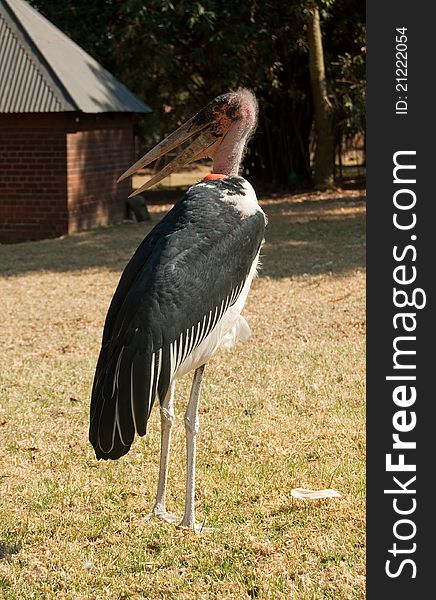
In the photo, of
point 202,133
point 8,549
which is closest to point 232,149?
point 202,133

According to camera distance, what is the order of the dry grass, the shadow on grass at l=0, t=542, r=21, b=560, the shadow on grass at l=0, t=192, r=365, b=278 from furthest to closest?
the shadow on grass at l=0, t=192, r=365, b=278
the shadow on grass at l=0, t=542, r=21, b=560
the dry grass

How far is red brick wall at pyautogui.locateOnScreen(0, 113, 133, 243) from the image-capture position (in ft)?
50.0

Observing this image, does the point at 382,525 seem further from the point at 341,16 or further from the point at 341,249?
the point at 341,16

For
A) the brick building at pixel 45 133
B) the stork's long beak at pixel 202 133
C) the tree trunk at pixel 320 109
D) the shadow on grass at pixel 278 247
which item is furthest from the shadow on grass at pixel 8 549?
the tree trunk at pixel 320 109

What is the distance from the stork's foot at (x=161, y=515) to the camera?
4.30 m

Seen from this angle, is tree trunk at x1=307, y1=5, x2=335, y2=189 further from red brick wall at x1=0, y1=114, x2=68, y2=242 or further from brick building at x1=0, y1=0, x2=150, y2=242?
red brick wall at x1=0, y1=114, x2=68, y2=242

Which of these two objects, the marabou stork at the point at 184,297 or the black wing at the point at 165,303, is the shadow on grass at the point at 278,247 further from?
the black wing at the point at 165,303

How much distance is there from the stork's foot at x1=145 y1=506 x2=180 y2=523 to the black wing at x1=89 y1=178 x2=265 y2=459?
1.82ft

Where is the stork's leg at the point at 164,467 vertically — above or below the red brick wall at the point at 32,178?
below

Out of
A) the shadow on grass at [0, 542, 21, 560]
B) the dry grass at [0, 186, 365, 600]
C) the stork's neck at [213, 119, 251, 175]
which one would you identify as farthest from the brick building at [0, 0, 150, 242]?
the shadow on grass at [0, 542, 21, 560]

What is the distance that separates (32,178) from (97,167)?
142 centimetres

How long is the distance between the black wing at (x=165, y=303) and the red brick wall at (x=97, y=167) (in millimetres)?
11524

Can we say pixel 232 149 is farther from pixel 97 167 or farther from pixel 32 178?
pixel 97 167

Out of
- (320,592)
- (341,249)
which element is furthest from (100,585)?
(341,249)
